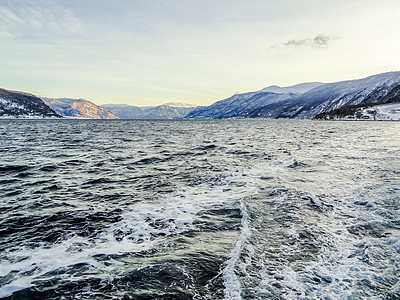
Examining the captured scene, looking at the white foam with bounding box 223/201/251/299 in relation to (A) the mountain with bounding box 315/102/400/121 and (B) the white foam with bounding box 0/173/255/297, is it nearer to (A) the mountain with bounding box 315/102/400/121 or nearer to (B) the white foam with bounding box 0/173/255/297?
(B) the white foam with bounding box 0/173/255/297

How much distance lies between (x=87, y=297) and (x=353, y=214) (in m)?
10.4

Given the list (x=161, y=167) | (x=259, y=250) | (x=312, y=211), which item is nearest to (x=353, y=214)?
(x=312, y=211)

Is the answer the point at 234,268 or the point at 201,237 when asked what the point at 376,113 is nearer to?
the point at 201,237

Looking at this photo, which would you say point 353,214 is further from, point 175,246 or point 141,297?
point 141,297

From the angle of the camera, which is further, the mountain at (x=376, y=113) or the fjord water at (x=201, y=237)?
the mountain at (x=376, y=113)

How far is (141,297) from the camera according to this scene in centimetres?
528

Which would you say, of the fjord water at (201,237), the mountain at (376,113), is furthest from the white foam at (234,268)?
the mountain at (376,113)

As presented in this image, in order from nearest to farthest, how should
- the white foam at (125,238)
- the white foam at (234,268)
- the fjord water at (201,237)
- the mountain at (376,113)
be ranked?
the white foam at (234,268) < the fjord water at (201,237) < the white foam at (125,238) < the mountain at (376,113)

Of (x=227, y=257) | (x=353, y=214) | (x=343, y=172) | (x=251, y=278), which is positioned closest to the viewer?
(x=251, y=278)

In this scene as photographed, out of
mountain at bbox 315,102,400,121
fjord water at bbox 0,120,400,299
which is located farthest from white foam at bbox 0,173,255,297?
mountain at bbox 315,102,400,121

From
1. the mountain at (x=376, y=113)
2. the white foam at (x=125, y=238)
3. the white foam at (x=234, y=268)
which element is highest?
the mountain at (x=376, y=113)

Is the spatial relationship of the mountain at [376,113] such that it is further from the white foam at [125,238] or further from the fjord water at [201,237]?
the white foam at [125,238]

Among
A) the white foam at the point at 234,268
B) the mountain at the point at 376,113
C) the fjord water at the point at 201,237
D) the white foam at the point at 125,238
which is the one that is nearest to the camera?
the white foam at the point at 234,268

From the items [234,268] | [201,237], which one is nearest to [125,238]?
[201,237]
